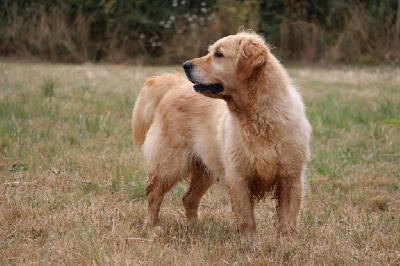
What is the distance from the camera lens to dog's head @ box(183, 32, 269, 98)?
12.5 feet

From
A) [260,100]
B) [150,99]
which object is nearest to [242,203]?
[260,100]

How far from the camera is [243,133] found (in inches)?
149

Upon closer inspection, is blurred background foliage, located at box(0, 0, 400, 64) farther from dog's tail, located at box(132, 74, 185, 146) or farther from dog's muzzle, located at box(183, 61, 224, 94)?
dog's muzzle, located at box(183, 61, 224, 94)

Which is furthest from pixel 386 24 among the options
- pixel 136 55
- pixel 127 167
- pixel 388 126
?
pixel 127 167

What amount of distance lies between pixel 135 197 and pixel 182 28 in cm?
1182

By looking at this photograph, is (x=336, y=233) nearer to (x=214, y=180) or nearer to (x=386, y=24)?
(x=214, y=180)

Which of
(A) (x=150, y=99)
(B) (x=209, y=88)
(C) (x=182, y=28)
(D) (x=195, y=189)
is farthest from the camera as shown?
(C) (x=182, y=28)

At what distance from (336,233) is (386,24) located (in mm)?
12724

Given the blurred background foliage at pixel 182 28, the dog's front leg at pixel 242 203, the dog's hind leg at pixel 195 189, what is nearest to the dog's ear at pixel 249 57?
the dog's front leg at pixel 242 203

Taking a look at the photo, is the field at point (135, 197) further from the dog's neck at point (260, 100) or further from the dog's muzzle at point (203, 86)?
the dog's muzzle at point (203, 86)

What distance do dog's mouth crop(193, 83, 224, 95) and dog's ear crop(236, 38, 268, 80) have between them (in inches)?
6.7

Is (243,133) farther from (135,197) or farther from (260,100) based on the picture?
(135,197)

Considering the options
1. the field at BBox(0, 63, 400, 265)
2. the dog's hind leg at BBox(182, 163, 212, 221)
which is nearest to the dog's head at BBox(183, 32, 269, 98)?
the dog's hind leg at BBox(182, 163, 212, 221)

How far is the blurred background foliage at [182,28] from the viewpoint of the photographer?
15.6 metres
